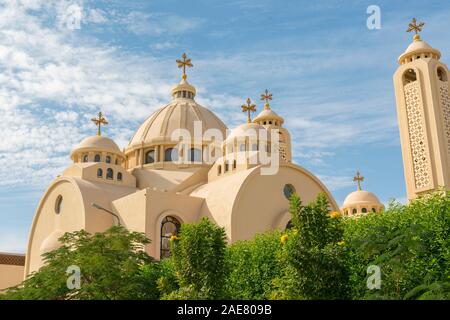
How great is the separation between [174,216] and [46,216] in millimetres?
7929

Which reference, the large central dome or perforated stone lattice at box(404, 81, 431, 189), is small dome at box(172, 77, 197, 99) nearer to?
the large central dome

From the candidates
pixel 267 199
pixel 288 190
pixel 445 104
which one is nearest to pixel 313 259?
pixel 267 199

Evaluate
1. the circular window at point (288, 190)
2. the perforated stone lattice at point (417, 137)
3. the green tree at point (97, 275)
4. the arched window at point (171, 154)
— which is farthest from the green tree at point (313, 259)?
the arched window at point (171, 154)

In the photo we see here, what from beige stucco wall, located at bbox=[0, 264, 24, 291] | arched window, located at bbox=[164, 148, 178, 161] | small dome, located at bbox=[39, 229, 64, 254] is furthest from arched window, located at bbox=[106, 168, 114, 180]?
beige stucco wall, located at bbox=[0, 264, 24, 291]

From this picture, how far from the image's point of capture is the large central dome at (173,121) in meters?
31.4

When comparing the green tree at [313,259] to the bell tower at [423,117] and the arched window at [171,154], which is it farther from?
the arched window at [171,154]

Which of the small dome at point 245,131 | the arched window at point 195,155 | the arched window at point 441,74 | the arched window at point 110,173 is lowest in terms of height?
the arched window at point 110,173

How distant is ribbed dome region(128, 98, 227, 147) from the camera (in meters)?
31.5

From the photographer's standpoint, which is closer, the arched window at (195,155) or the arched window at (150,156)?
the arched window at (195,155)

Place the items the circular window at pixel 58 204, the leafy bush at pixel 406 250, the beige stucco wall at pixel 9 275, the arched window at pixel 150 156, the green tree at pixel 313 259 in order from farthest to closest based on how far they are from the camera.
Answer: the beige stucco wall at pixel 9 275 → the arched window at pixel 150 156 → the circular window at pixel 58 204 → the green tree at pixel 313 259 → the leafy bush at pixel 406 250

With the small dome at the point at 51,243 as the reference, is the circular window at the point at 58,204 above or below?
above

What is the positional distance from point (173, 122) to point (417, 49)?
15.2 metres

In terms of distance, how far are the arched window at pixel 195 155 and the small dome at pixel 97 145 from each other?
4.17 m
